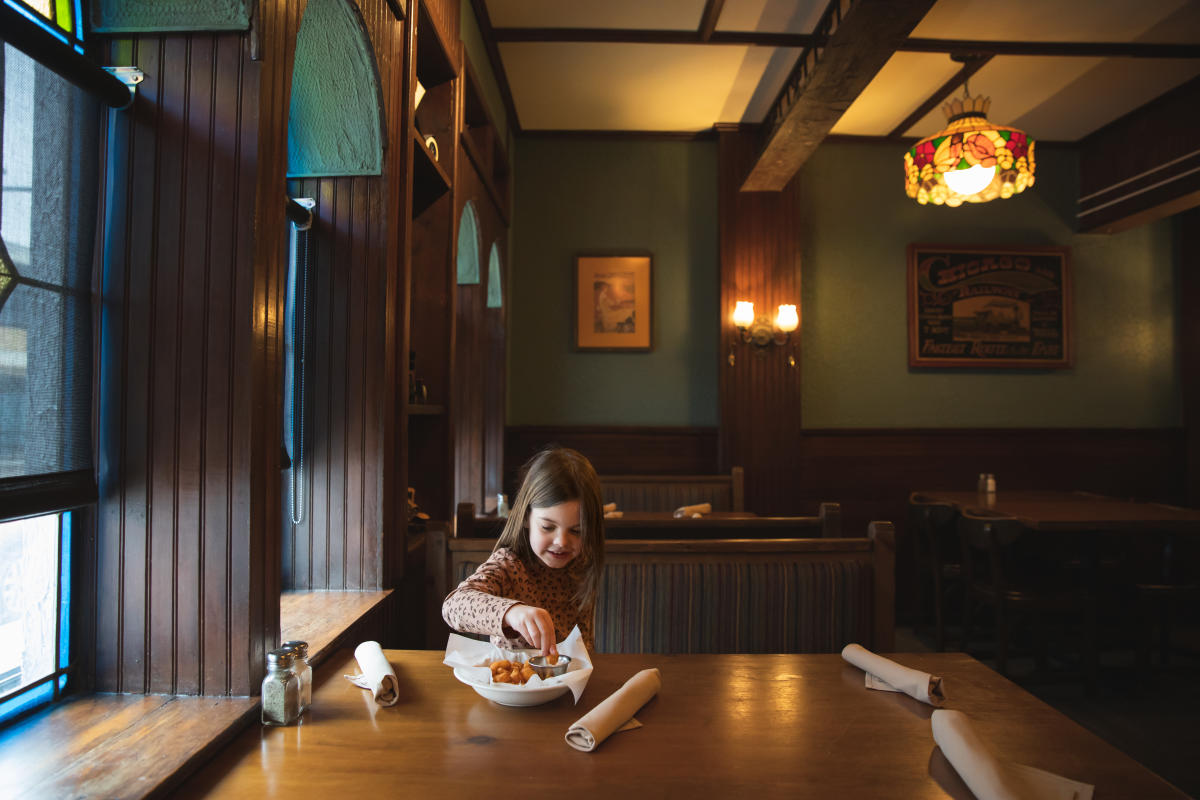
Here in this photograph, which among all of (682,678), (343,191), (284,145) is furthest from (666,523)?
(284,145)

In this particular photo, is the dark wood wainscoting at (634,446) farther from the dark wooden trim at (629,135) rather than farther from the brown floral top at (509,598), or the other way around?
the brown floral top at (509,598)

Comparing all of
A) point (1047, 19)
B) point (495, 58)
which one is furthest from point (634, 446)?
point (1047, 19)

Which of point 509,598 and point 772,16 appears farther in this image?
point 772,16

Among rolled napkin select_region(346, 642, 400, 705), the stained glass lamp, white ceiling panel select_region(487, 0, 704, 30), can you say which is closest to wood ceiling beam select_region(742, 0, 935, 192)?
the stained glass lamp

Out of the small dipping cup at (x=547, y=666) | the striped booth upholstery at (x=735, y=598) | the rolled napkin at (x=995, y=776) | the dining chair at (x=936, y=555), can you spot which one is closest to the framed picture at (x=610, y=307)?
the dining chair at (x=936, y=555)

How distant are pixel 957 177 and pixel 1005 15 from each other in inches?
31.5

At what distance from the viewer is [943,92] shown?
4531 mm

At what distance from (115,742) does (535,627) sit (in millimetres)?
662

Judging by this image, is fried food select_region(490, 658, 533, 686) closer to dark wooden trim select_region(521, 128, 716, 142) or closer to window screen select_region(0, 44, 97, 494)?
window screen select_region(0, 44, 97, 494)

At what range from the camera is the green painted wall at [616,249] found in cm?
527

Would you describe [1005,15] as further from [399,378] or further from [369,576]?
[369,576]

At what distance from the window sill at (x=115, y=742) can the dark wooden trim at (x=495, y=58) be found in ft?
11.1

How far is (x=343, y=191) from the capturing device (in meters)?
2.10

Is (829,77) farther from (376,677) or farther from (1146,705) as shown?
(1146,705)
